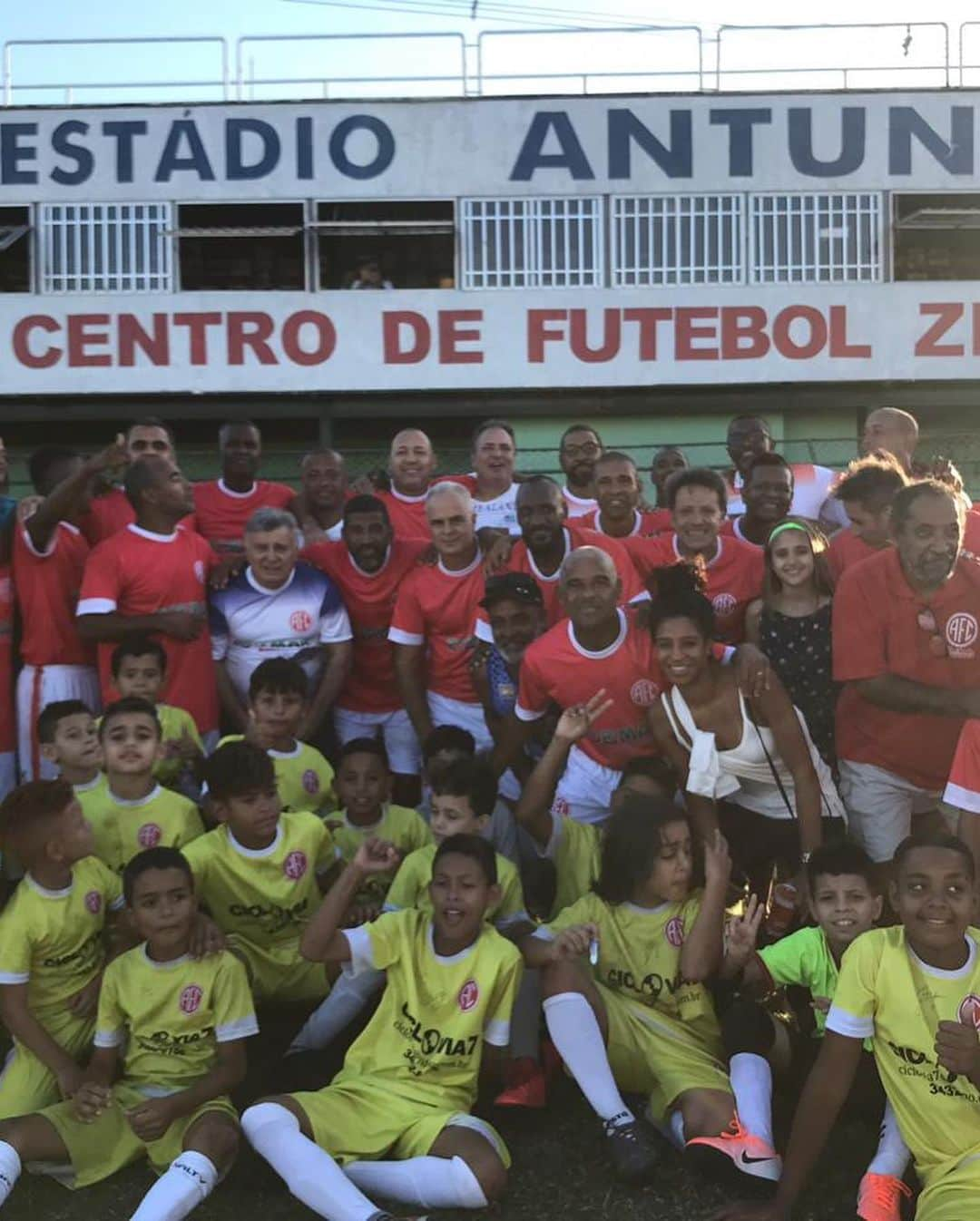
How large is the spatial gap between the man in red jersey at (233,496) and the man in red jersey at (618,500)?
1.60 meters

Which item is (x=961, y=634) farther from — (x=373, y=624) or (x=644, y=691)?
(x=373, y=624)

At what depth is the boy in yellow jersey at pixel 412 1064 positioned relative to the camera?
12.2 ft

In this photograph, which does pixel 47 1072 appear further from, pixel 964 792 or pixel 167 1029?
pixel 964 792

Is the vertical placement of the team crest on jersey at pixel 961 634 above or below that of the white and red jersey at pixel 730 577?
below

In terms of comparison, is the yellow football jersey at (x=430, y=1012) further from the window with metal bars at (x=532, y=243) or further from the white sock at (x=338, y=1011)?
the window with metal bars at (x=532, y=243)

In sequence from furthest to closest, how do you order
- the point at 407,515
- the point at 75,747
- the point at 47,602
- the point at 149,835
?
1. the point at 407,515
2. the point at 47,602
3. the point at 75,747
4. the point at 149,835

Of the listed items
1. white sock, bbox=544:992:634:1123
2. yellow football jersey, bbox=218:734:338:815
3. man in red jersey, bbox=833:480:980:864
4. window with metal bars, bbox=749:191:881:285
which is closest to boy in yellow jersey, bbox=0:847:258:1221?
white sock, bbox=544:992:634:1123

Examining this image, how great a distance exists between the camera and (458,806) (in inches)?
179

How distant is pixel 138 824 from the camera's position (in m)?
4.75

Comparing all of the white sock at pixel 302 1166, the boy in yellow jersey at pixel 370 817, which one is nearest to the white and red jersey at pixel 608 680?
the boy in yellow jersey at pixel 370 817

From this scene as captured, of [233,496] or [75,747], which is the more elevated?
[233,496]

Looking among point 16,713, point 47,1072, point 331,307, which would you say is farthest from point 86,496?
point 331,307

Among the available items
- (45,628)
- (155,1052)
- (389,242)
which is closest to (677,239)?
(389,242)

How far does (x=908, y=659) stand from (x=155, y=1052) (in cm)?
253
